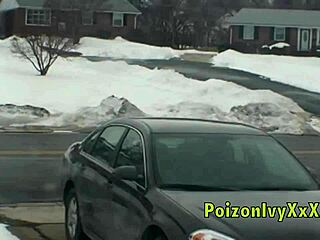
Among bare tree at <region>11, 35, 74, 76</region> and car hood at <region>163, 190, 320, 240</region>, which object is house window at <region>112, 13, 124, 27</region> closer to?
bare tree at <region>11, 35, 74, 76</region>

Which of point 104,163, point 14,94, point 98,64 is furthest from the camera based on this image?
point 98,64

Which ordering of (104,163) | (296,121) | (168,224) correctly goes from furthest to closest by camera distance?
(296,121), (104,163), (168,224)

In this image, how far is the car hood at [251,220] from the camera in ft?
→ 15.3

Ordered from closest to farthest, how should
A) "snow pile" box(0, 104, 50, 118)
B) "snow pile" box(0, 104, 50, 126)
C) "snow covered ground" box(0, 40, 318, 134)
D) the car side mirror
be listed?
the car side mirror < "snow pile" box(0, 104, 50, 126) < "snow pile" box(0, 104, 50, 118) < "snow covered ground" box(0, 40, 318, 134)

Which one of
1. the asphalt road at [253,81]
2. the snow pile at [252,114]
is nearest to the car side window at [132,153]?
the snow pile at [252,114]

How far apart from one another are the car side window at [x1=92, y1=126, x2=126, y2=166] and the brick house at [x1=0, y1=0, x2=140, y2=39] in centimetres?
4512

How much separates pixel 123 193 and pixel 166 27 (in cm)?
6431

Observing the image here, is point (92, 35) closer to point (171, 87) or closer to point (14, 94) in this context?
point (171, 87)

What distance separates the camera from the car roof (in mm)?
6219

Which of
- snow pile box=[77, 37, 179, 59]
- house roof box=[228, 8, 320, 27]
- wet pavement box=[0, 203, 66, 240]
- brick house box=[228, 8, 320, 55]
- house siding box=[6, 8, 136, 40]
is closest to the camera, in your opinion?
wet pavement box=[0, 203, 66, 240]

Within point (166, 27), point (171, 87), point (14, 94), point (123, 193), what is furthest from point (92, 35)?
point (123, 193)

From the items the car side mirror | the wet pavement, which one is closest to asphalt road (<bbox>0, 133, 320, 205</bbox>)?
the wet pavement

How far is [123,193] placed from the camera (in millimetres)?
5824

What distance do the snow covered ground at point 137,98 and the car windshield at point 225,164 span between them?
13.7 meters
